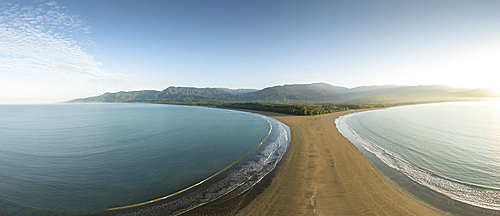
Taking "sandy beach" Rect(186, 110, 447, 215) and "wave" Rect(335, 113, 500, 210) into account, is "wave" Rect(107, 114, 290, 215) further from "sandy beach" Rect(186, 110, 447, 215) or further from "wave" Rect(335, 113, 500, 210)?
"wave" Rect(335, 113, 500, 210)

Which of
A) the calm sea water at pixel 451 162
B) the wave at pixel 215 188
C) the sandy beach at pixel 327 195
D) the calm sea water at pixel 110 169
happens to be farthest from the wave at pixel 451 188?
the calm sea water at pixel 110 169

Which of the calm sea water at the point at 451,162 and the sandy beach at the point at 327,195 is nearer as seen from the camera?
the sandy beach at the point at 327,195

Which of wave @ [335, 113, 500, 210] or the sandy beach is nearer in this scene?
the sandy beach

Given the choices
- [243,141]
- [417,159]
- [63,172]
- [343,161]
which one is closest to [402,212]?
[343,161]

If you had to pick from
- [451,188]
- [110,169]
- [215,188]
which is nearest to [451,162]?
[451,188]

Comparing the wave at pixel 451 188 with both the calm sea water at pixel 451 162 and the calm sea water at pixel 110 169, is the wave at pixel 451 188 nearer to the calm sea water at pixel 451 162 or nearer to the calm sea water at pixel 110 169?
the calm sea water at pixel 451 162

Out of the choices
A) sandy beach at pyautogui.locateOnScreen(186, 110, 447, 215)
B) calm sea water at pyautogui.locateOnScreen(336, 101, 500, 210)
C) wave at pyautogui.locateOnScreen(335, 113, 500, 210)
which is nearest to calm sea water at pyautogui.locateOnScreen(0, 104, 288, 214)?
sandy beach at pyautogui.locateOnScreen(186, 110, 447, 215)

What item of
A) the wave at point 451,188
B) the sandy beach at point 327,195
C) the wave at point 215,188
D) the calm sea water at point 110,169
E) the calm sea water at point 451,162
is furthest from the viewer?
the calm sea water at point 451,162

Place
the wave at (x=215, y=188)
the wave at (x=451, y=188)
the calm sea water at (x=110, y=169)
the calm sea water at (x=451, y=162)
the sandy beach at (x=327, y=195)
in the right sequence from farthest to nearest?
the calm sea water at (x=451, y=162) → the calm sea water at (x=110, y=169) → the wave at (x=451, y=188) → the wave at (x=215, y=188) → the sandy beach at (x=327, y=195)
